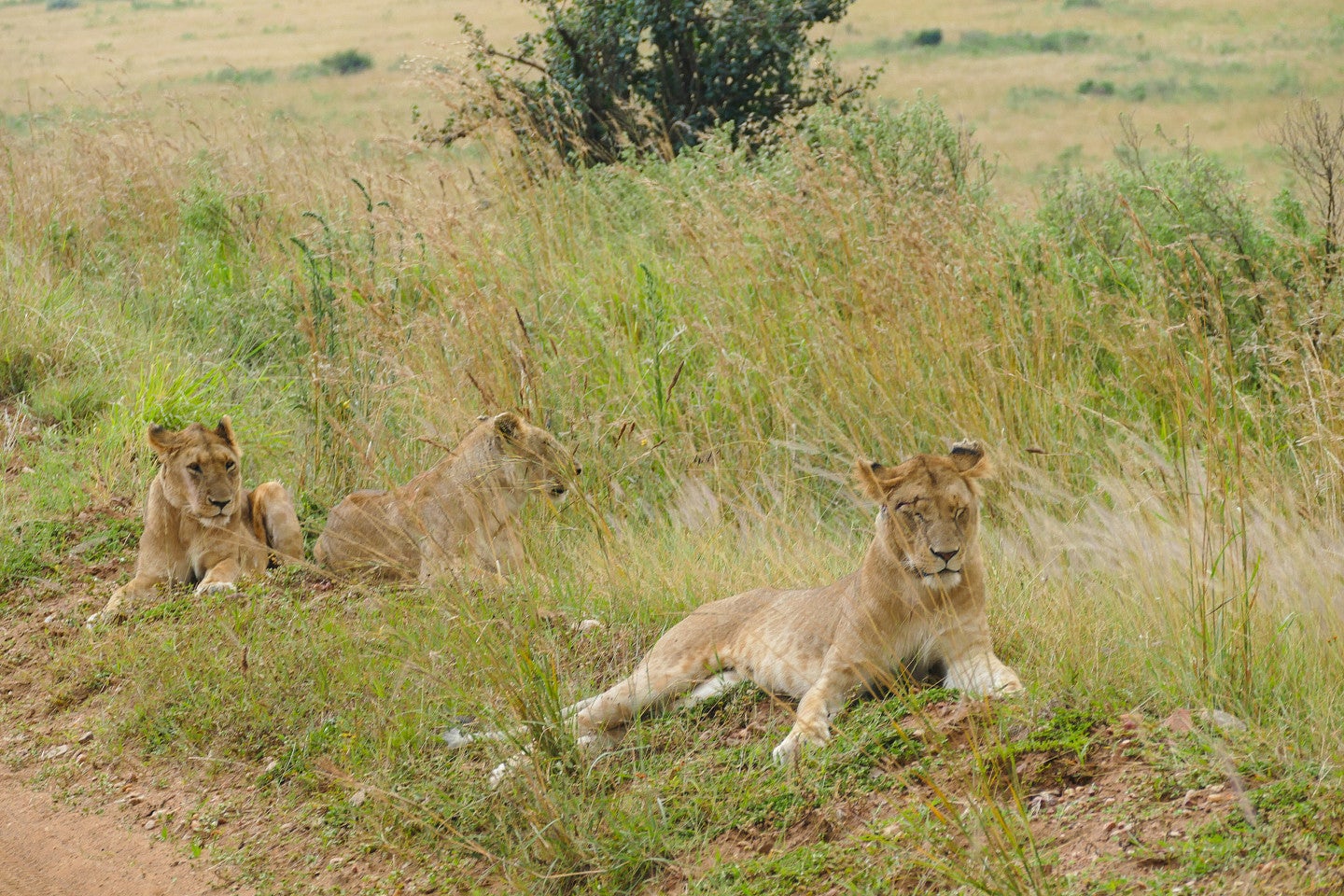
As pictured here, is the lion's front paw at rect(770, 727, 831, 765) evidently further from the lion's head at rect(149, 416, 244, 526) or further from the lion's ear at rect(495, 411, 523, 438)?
the lion's head at rect(149, 416, 244, 526)

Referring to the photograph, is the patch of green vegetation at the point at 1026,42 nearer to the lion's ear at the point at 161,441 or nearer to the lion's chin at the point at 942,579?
the lion's ear at the point at 161,441

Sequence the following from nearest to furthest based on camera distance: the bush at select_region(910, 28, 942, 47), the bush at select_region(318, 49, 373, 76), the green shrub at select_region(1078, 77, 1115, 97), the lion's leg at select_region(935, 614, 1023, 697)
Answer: the lion's leg at select_region(935, 614, 1023, 697)
the green shrub at select_region(1078, 77, 1115, 97)
the bush at select_region(318, 49, 373, 76)
the bush at select_region(910, 28, 942, 47)

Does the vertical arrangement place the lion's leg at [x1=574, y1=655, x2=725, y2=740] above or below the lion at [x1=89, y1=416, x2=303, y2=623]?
below

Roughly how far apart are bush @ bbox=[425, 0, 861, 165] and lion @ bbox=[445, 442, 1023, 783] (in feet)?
23.6

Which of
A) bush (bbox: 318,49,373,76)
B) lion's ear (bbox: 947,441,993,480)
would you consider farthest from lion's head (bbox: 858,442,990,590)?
bush (bbox: 318,49,373,76)

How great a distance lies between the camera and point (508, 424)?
21.2ft

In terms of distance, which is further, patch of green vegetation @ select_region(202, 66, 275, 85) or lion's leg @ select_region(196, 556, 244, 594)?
patch of green vegetation @ select_region(202, 66, 275, 85)

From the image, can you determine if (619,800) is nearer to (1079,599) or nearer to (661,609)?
(661,609)

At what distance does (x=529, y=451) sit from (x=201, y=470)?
1555 mm

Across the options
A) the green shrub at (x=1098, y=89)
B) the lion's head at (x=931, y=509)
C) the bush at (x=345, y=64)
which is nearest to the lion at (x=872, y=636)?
the lion's head at (x=931, y=509)

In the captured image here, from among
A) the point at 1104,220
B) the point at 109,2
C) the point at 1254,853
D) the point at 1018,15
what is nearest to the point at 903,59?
the point at 1018,15

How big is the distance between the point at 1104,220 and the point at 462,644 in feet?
19.6

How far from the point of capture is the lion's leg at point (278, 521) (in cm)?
704

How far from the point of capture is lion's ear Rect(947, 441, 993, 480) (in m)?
4.64
